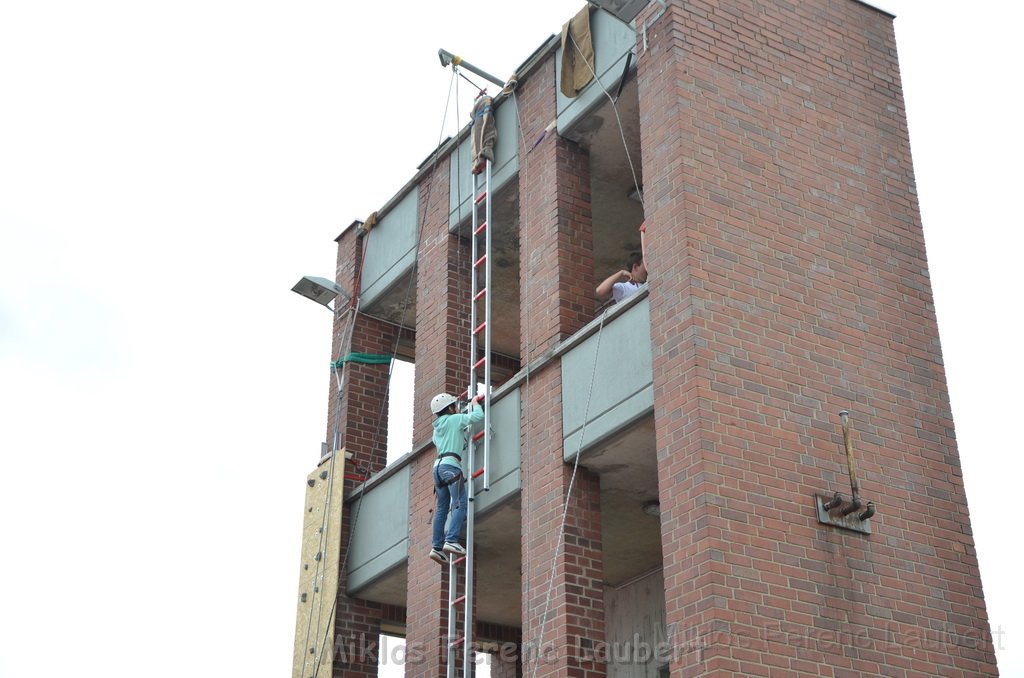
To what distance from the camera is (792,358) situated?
11938 millimetres

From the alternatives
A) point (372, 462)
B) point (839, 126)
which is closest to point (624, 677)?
point (372, 462)

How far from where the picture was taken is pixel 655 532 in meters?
15.1

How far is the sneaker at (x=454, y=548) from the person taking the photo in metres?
13.6

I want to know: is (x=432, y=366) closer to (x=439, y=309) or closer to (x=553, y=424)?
(x=439, y=309)

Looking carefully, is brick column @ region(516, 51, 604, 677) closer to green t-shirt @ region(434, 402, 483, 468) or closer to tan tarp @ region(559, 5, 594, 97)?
tan tarp @ region(559, 5, 594, 97)

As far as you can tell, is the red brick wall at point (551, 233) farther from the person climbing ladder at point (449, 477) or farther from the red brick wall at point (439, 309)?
the red brick wall at point (439, 309)

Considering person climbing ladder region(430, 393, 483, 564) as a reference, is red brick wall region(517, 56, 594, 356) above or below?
above

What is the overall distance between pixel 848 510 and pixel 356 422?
8.00 metres

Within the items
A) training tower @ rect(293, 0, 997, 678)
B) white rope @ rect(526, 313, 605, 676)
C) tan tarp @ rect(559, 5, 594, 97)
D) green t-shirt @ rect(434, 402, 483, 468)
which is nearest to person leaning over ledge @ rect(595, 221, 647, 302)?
training tower @ rect(293, 0, 997, 678)

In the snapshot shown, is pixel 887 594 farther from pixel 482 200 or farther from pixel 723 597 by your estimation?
pixel 482 200

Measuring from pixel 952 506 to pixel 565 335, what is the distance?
4111 mm

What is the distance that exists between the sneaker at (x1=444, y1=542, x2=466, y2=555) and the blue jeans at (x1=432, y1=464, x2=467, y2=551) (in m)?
0.06

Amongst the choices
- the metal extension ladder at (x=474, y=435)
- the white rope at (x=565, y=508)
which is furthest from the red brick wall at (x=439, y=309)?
the white rope at (x=565, y=508)

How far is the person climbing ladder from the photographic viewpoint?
45.2ft
